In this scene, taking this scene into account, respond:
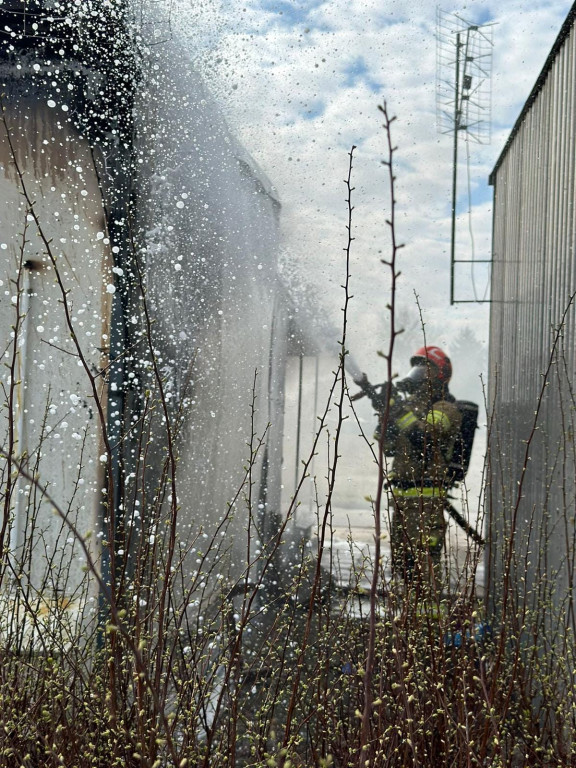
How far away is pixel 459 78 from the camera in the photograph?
3473 millimetres

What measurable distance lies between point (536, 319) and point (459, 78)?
1224mm

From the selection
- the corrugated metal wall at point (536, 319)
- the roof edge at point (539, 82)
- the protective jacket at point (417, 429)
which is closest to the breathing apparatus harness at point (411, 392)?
the protective jacket at point (417, 429)

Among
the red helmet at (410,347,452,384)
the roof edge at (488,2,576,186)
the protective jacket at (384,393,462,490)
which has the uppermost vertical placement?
the roof edge at (488,2,576,186)

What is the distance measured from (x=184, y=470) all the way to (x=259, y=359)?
0.68 meters

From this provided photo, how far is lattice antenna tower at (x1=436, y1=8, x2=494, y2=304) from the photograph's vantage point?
11.3 feet

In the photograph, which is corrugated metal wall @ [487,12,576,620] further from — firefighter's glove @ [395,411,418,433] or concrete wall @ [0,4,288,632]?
concrete wall @ [0,4,288,632]

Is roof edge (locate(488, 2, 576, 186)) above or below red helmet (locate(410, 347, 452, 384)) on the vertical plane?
above

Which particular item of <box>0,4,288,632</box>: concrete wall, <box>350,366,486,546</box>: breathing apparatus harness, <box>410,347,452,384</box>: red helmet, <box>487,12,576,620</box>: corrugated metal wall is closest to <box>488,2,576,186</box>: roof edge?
<box>487,12,576,620</box>: corrugated metal wall

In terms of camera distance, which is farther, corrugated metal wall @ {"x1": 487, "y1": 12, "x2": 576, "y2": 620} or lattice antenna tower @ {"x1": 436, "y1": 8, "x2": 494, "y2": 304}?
lattice antenna tower @ {"x1": 436, "y1": 8, "x2": 494, "y2": 304}

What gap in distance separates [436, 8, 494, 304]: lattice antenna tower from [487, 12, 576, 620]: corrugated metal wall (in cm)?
23

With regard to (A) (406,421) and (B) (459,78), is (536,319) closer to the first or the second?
(A) (406,421)

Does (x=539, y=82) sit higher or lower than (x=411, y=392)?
higher

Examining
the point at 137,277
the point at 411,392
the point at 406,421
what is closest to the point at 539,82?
the point at 411,392

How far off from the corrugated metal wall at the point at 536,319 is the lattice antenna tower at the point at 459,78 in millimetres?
231
